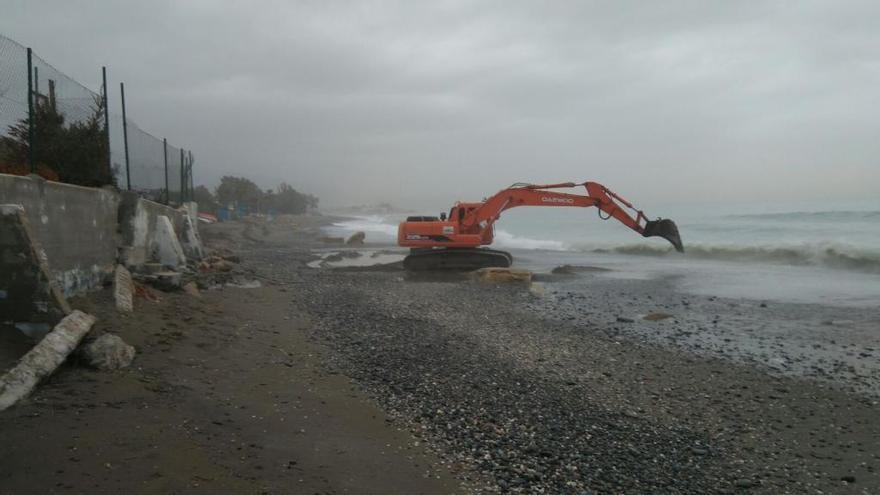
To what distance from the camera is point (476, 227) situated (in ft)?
56.9

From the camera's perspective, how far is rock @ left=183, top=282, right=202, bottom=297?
807 centimetres

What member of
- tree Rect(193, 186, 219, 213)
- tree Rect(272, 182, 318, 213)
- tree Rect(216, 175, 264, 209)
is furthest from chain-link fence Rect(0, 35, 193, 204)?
tree Rect(272, 182, 318, 213)

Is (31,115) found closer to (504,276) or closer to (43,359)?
(43,359)

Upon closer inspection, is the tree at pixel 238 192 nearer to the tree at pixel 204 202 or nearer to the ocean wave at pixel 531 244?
the tree at pixel 204 202

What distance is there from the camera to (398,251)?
25078 millimetres

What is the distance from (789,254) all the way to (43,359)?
23734 mm

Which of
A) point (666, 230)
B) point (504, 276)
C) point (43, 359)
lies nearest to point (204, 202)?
point (504, 276)

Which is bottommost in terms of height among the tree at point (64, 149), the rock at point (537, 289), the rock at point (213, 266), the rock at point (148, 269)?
the rock at point (537, 289)

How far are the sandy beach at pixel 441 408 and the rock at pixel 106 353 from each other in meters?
0.10

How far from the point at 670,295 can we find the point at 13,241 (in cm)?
1211

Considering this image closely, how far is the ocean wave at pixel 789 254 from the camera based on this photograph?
17938 millimetres

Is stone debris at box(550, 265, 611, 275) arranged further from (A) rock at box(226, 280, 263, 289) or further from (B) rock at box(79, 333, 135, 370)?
(B) rock at box(79, 333, 135, 370)

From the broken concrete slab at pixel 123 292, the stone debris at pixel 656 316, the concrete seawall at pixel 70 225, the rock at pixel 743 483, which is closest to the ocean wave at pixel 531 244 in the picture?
the stone debris at pixel 656 316

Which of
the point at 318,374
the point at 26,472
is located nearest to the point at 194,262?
the point at 318,374
